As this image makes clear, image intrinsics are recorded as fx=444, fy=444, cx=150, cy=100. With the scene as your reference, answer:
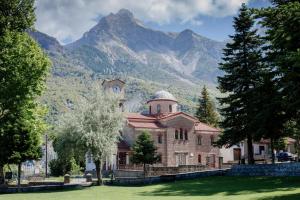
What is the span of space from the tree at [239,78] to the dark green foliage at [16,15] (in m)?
20.3

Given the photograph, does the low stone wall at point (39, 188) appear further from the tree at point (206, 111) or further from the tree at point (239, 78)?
the tree at point (206, 111)

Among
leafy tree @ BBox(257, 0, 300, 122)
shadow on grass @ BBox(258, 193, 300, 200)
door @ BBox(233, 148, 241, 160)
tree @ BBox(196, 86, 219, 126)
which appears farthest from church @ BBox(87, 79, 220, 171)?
shadow on grass @ BBox(258, 193, 300, 200)

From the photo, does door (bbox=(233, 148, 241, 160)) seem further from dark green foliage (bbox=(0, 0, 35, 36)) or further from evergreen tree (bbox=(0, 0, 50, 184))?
dark green foliage (bbox=(0, 0, 35, 36))

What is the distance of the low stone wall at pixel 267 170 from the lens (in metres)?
34.4

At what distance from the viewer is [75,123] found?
41.4 m

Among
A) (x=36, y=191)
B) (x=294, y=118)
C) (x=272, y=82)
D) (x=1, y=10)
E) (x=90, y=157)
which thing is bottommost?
(x=36, y=191)

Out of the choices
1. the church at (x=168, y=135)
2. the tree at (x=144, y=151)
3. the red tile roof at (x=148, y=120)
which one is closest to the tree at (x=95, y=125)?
the tree at (x=144, y=151)

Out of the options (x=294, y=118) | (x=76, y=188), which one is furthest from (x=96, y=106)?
(x=294, y=118)

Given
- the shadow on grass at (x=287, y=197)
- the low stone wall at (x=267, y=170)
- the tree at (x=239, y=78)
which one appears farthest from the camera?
the tree at (x=239, y=78)

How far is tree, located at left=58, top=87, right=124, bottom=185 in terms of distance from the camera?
41.2 metres

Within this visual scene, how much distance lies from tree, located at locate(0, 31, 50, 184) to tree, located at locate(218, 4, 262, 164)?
20.2m

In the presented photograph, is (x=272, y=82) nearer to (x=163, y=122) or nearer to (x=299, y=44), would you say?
(x=299, y=44)

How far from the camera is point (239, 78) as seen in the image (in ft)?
141

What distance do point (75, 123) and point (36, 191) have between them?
7.02 metres
